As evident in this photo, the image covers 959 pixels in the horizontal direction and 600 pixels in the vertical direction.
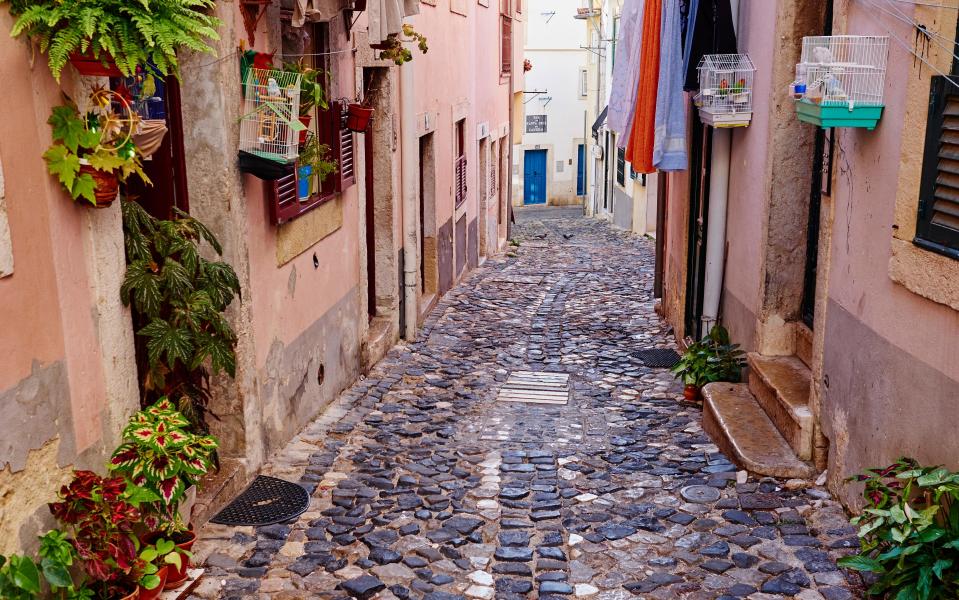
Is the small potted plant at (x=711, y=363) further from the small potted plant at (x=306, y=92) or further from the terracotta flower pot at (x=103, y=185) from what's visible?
the terracotta flower pot at (x=103, y=185)

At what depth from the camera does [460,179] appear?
49.1 feet

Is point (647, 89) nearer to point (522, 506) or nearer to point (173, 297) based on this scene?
point (522, 506)

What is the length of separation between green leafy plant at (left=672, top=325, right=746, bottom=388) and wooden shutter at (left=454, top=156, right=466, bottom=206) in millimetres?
7264

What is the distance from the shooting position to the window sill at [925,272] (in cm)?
382

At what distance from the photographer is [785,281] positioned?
22.0 feet

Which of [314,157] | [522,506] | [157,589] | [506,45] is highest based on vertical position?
[506,45]

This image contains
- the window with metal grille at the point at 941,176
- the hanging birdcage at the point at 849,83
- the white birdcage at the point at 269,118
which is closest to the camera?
the window with metal grille at the point at 941,176

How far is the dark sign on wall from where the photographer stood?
42.7 meters

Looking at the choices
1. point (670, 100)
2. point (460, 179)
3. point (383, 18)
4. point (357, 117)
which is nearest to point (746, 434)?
point (670, 100)

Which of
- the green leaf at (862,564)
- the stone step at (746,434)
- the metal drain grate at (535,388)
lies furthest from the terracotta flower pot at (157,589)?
the metal drain grate at (535,388)

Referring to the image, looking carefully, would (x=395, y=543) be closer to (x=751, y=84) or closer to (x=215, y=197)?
(x=215, y=197)

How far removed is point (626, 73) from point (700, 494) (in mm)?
4690

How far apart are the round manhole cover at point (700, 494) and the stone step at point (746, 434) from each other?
0.30 metres

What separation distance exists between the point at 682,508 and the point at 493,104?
48.6 ft
